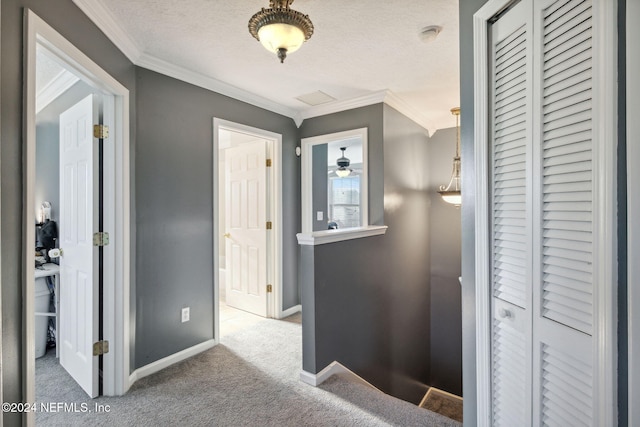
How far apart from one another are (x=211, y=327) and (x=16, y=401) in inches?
65.5

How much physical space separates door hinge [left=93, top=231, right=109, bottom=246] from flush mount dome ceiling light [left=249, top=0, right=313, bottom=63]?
163cm

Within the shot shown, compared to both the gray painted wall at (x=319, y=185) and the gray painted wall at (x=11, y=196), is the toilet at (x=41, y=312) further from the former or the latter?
the gray painted wall at (x=319, y=185)

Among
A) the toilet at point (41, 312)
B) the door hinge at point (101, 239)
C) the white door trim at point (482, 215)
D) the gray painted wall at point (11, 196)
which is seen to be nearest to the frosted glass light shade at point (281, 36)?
the white door trim at point (482, 215)

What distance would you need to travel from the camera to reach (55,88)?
2.82 m

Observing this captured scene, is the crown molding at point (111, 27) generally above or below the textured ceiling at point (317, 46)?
below

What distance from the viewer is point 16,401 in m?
1.26

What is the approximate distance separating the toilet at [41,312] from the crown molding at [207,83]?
6.88 feet

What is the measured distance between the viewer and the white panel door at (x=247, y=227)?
3.69m

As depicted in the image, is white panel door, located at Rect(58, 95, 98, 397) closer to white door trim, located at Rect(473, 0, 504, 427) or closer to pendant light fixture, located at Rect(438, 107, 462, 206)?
white door trim, located at Rect(473, 0, 504, 427)

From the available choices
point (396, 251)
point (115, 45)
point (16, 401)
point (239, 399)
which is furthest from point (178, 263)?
point (396, 251)

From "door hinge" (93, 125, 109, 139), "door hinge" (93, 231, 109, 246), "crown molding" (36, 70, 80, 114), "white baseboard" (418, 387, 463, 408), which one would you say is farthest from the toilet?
"white baseboard" (418, 387, 463, 408)

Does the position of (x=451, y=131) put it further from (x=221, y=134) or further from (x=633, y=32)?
(x=633, y=32)

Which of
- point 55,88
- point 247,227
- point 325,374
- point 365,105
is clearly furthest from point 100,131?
point 365,105

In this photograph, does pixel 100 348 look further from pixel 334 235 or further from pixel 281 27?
pixel 281 27
